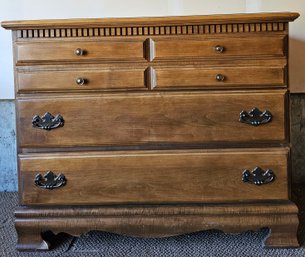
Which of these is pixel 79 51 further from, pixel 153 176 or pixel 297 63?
pixel 297 63

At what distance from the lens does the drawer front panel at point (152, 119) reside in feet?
5.46

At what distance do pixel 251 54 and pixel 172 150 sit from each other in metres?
0.51

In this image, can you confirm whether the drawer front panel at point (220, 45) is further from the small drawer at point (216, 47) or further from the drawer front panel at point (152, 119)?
the drawer front panel at point (152, 119)

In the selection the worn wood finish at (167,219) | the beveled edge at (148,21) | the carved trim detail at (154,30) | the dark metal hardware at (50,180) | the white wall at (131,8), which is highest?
the white wall at (131,8)

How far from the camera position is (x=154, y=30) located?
5.42 feet

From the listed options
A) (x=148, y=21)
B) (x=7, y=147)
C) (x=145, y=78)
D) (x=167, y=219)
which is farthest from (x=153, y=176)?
(x=7, y=147)

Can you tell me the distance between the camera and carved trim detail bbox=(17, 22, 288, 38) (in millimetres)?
1645

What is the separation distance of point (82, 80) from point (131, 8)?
88 centimetres

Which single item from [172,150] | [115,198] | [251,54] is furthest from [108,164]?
[251,54]

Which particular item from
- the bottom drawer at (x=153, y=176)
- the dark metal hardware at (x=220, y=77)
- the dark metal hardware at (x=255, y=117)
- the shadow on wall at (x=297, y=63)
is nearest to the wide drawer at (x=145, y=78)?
the dark metal hardware at (x=220, y=77)

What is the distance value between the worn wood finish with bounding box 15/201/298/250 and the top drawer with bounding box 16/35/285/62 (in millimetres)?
630

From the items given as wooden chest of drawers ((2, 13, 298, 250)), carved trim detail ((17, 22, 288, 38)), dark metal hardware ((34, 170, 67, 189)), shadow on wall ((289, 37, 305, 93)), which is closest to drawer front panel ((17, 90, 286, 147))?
wooden chest of drawers ((2, 13, 298, 250))

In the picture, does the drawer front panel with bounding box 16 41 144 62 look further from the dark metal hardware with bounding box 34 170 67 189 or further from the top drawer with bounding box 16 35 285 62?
the dark metal hardware with bounding box 34 170 67 189

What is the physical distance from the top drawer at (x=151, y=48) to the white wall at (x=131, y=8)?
2.50 ft
